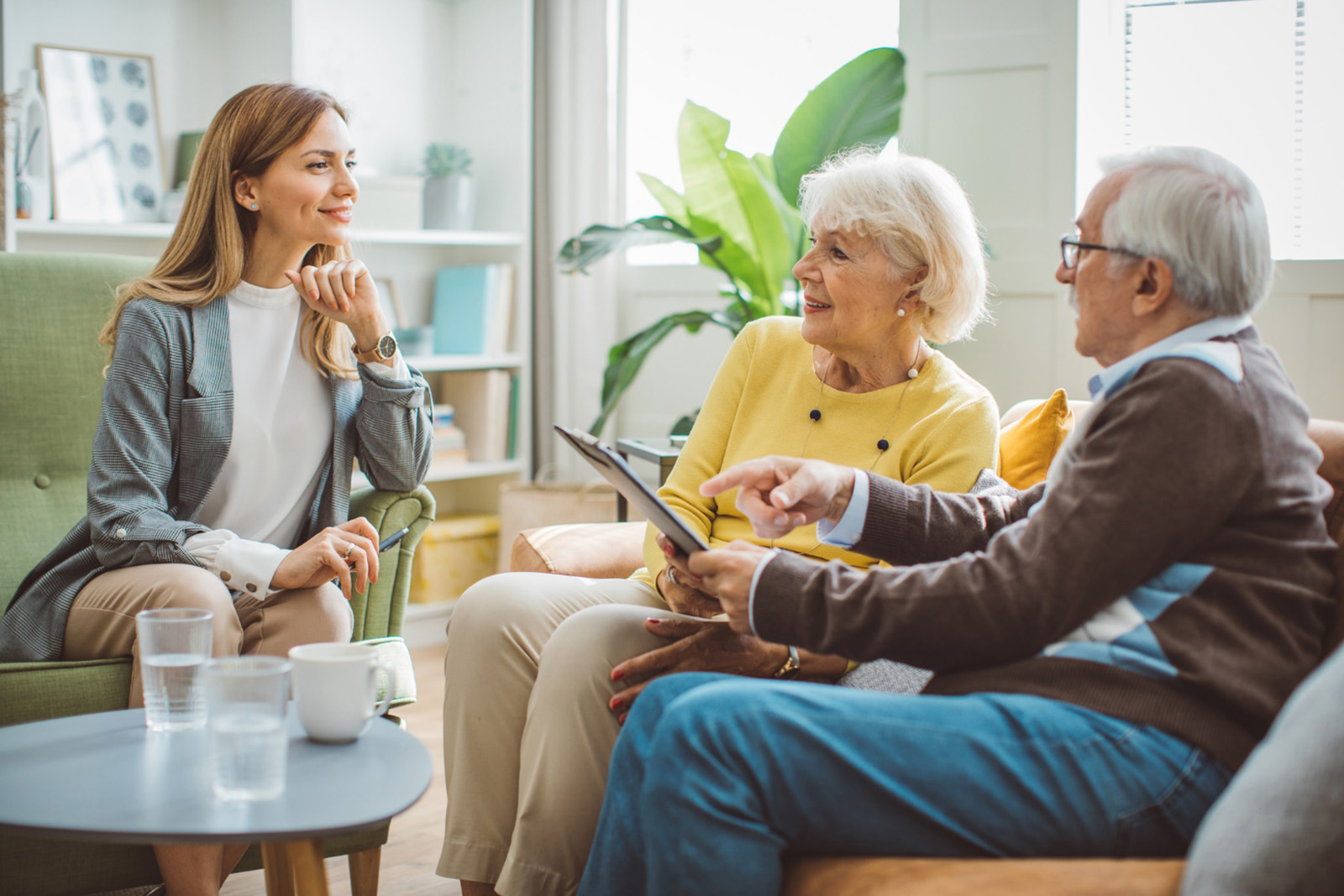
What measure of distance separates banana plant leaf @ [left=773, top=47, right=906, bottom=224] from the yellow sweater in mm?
930

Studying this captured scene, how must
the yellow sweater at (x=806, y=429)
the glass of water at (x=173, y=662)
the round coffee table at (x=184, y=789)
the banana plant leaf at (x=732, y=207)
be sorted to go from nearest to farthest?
the round coffee table at (x=184, y=789) < the glass of water at (x=173, y=662) < the yellow sweater at (x=806, y=429) < the banana plant leaf at (x=732, y=207)

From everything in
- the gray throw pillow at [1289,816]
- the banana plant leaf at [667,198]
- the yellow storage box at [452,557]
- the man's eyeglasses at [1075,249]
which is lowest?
the yellow storage box at [452,557]

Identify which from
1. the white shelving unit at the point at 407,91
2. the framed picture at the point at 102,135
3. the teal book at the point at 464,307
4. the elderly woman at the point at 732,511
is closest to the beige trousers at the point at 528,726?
the elderly woman at the point at 732,511

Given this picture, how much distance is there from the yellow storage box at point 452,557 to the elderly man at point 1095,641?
243 cm

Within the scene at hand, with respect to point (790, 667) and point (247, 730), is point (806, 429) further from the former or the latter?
point (247, 730)

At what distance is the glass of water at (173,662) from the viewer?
1.21 meters

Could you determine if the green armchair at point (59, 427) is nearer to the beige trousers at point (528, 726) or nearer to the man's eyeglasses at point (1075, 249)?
the beige trousers at point (528, 726)

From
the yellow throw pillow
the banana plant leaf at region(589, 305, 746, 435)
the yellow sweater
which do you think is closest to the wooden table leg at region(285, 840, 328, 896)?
the yellow sweater

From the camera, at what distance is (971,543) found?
1499mm

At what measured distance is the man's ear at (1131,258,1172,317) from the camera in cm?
119

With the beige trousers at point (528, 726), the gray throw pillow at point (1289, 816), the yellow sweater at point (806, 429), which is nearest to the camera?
the gray throw pillow at point (1289, 816)

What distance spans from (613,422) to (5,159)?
1.89 m

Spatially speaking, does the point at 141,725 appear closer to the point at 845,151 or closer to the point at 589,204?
the point at 845,151

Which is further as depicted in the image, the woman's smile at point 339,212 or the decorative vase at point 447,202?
the decorative vase at point 447,202
